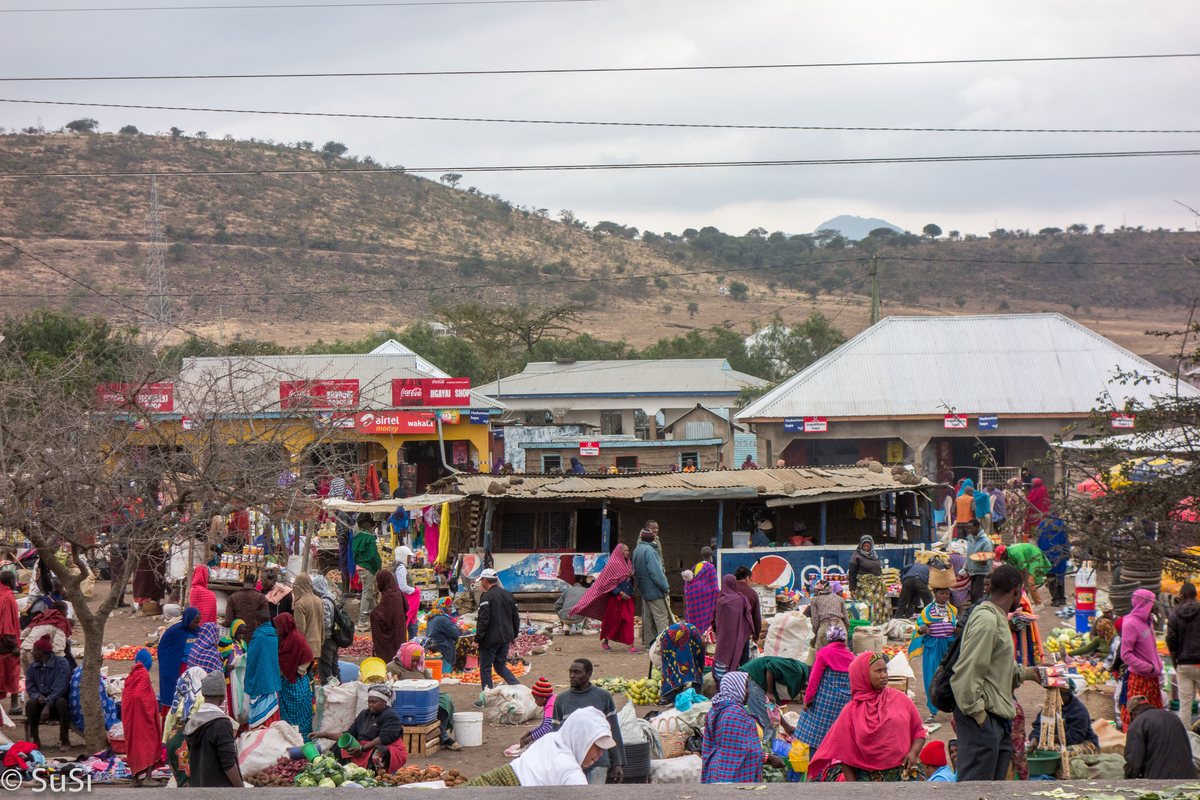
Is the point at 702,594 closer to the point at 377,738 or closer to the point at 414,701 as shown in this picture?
the point at 414,701

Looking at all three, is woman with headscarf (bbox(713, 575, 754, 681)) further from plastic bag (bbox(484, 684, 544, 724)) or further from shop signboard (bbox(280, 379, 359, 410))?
shop signboard (bbox(280, 379, 359, 410))

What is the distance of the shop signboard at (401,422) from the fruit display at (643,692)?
19.5m

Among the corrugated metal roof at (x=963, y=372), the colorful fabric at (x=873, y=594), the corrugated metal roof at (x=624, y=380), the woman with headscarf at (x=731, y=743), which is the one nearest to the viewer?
the woman with headscarf at (x=731, y=743)

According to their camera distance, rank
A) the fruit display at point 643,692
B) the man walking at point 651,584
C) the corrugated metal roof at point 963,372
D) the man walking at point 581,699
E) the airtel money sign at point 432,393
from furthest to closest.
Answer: the airtel money sign at point 432,393 → the corrugated metal roof at point 963,372 → the man walking at point 651,584 → the fruit display at point 643,692 → the man walking at point 581,699

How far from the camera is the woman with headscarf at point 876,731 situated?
6191 millimetres

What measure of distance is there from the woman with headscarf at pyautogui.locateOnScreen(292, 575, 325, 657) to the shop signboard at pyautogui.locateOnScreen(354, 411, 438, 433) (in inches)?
761

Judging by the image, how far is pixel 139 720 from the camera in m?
8.27

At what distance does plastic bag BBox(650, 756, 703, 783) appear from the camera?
24.0ft

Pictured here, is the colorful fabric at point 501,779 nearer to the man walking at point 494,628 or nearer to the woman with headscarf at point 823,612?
the man walking at point 494,628

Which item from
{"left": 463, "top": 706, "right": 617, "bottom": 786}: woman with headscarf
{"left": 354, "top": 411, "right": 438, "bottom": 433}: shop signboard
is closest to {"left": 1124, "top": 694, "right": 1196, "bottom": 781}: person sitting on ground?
{"left": 463, "top": 706, "right": 617, "bottom": 786}: woman with headscarf

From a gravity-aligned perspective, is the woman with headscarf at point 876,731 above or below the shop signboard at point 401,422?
below

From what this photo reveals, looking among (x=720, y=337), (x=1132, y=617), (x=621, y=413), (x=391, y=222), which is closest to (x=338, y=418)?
(x=1132, y=617)

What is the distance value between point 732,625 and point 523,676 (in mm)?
3219

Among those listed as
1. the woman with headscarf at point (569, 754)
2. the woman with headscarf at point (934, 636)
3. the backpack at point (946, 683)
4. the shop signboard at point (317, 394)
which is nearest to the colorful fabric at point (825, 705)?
the backpack at point (946, 683)
